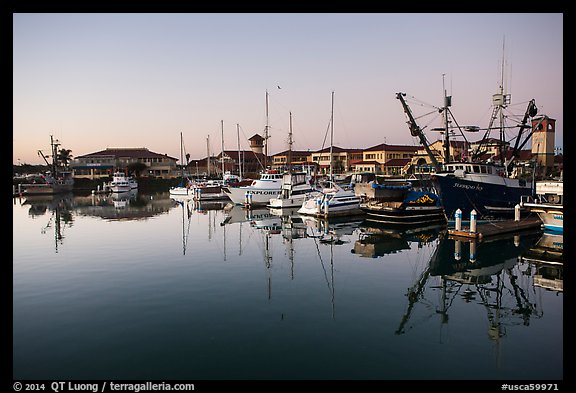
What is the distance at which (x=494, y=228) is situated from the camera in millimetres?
25688

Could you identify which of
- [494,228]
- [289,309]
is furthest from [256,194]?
[289,309]

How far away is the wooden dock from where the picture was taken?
80.9 ft

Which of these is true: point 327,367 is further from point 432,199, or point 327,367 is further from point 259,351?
point 432,199

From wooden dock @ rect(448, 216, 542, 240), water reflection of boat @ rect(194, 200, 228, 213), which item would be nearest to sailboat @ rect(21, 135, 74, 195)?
water reflection of boat @ rect(194, 200, 228, 213)

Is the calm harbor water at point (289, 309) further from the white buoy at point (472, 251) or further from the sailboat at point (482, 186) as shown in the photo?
the sailboat at point (482, 186)

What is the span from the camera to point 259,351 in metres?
9.80

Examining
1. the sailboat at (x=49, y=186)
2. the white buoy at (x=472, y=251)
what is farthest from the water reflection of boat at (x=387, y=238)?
the sailboat at (x=49, y=186)

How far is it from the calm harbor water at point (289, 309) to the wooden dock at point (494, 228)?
102 centimetres

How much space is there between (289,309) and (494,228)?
731 inches

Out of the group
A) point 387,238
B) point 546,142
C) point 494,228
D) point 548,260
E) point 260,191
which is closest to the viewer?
point 548,260

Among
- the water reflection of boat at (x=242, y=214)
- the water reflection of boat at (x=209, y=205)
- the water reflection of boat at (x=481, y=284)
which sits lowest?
the water reflection of boat at (x=481, y=284)

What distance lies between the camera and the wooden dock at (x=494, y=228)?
2465 centimetres

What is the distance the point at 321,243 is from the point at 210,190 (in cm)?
3879

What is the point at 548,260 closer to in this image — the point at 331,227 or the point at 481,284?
the point at 481,284
